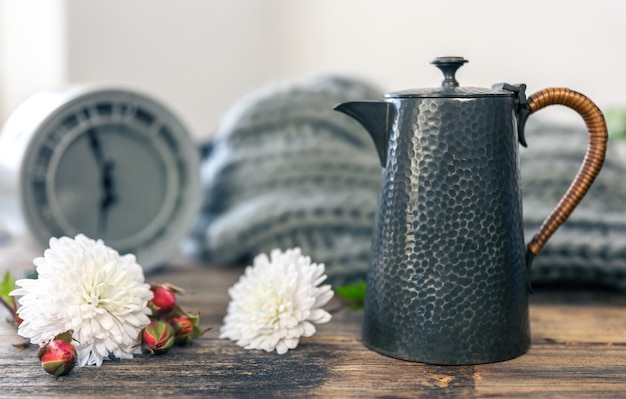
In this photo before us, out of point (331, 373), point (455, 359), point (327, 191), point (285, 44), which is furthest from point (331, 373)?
point (285, 44)

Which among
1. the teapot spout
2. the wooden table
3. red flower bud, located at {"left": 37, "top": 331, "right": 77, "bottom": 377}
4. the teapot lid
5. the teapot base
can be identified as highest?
the teapot lid

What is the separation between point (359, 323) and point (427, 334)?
0.14 m

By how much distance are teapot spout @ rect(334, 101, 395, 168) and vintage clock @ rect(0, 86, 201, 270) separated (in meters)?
0.40

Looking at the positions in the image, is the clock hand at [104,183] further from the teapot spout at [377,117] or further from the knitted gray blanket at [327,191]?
the teapot spout at [377,117]

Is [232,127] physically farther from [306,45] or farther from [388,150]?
[306,45]

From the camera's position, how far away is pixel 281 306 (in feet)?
2.03

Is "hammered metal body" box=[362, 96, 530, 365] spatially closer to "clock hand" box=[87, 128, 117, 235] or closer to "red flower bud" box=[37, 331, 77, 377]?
"red flower bud" box=[37, 331, 77, 377]

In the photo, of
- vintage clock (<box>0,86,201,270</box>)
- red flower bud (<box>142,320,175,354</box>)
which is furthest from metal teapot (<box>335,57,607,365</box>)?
vintage clock (<box>0,86,201,270</box>)

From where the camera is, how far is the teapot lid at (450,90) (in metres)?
0.58

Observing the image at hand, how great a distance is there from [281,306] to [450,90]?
24 cm

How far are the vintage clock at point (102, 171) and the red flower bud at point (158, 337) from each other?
31 cm

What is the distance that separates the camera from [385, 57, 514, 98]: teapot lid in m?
0.58

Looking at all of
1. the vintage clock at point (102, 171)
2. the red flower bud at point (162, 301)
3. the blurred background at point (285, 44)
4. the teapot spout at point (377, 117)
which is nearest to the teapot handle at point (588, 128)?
the teapot spout at point (377, 117)

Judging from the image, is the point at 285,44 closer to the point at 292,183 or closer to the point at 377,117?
the point at 292,183
